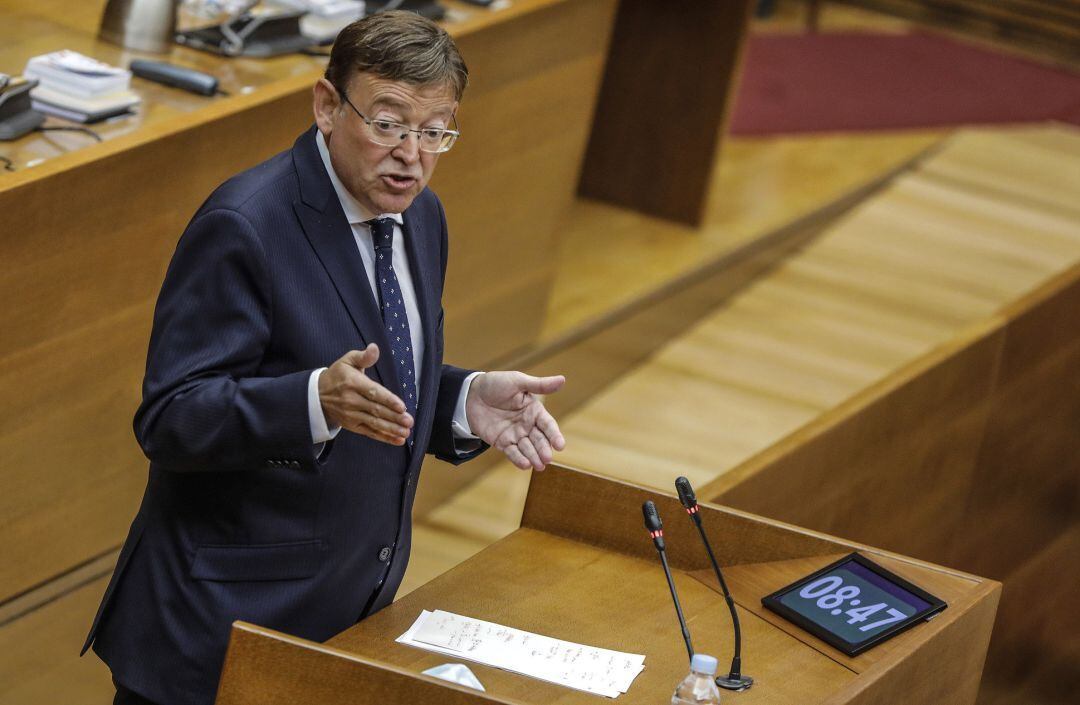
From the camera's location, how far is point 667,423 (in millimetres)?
4051

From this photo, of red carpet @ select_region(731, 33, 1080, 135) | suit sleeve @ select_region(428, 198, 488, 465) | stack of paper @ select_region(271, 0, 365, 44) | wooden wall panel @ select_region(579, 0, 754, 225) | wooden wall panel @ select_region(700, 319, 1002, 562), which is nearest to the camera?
suit sleeve @ select_region(428, 198, 488, 465)

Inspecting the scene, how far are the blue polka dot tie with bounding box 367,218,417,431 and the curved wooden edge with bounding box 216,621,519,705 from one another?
0.30 m

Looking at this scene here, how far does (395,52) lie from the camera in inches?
64.4

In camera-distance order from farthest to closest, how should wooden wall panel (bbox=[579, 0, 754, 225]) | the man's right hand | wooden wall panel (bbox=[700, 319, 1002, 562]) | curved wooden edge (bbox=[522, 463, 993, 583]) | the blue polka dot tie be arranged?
wooden wall panel (bbox=[579, 0, 754, 225]) → wooden wall panel (bbox=[700, 319, 1002, 562]) → curved wooden edge (bbox=[522, 463, 993, 583]) → the blue polka dot tie → the man's right hand

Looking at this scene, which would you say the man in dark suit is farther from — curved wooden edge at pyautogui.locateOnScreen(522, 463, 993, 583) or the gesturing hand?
curved wooden edge at pyautogui.locateOnScreen(522, 463, 993, 583)

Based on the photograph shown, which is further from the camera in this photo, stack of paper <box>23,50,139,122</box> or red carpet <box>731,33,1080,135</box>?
red carpet <box>731,33,1080,135</box>

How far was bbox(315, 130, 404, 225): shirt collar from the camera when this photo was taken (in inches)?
67.7

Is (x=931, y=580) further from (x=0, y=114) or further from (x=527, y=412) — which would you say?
(x=0, y=114)

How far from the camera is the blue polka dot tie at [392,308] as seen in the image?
175 cm

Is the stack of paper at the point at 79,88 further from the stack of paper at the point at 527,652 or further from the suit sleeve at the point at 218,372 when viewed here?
the stack of paper at the point at 527,652

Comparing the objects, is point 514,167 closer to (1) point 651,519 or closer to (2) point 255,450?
(1) point 651,519

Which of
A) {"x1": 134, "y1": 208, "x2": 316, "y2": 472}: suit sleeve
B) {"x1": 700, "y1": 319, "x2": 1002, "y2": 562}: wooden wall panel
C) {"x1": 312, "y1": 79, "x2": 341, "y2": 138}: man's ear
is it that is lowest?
{"x1": 700, "y1": 319, "x2": 1002, "y2": 562}: wooden wall panel

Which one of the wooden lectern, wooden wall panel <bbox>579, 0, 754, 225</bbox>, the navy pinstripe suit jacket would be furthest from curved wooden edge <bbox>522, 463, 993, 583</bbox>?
wooden wall panel <bbox>579, 0, 754, 225</bbox>

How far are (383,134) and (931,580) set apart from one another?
0.86 meters
